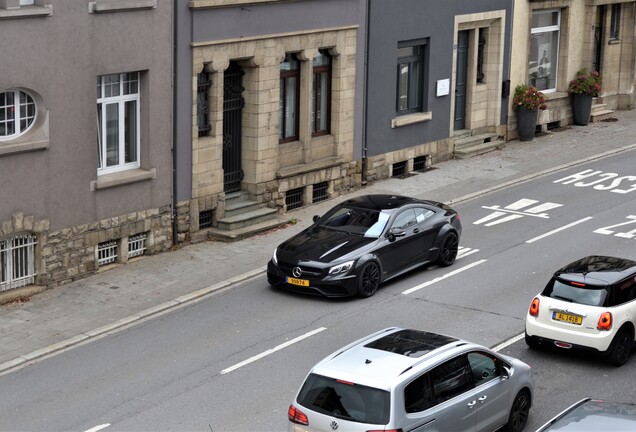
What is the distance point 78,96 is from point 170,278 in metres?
3.93

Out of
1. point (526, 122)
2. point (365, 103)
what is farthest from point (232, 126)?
point (526, 122)

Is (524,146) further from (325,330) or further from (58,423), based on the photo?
(58,423)

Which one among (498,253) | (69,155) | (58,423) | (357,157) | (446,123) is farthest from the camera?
(446,123)

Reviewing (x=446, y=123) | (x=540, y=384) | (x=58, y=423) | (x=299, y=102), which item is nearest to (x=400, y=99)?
(x=446, y=123)

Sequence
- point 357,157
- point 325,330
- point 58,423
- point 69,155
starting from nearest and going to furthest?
point 58,423 < point 325,330 < point 69,155 < point 357,157

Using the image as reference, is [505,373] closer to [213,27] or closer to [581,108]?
[213,27]

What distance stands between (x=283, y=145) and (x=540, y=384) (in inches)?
490

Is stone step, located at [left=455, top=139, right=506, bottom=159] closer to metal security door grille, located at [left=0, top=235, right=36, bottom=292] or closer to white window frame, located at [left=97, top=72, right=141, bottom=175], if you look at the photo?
white window frame, located at [left=97, top=72, right=141, bottom=175]

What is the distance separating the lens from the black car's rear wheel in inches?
974

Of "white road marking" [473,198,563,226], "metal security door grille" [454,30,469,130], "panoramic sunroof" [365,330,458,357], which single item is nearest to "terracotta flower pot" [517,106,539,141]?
"metal security door grille" [454,30,469,130]

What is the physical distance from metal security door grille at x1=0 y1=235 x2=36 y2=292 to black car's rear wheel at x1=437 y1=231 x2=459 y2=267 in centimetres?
794

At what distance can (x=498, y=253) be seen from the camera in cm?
2589

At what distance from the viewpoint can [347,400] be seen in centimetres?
1445

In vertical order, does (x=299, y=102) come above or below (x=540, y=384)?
above
